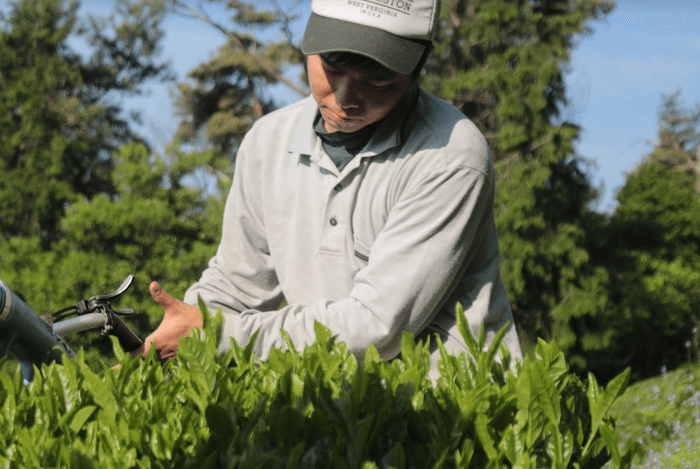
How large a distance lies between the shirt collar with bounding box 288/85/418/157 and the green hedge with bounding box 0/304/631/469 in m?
0.67

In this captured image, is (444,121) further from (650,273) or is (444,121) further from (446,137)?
(650,273)

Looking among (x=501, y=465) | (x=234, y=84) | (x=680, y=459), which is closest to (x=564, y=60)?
(x=680, y=459)

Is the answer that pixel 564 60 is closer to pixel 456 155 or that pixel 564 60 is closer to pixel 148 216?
pixel 148 216

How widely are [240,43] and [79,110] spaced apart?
A: 4.65 m

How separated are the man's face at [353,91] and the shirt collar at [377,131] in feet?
0.20

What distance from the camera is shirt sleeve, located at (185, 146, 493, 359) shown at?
208 cm

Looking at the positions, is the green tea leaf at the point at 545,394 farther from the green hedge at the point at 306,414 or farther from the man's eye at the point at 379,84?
the man's eye at the point at 379,84

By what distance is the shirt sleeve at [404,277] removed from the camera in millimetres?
2084

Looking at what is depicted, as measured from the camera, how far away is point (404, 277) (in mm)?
2088

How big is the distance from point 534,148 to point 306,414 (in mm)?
10670

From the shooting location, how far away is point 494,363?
1918mm

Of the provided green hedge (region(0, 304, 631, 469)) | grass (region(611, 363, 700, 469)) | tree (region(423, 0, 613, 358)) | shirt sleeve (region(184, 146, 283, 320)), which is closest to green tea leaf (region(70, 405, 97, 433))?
green hedge (region(0, 304, 631, 469))

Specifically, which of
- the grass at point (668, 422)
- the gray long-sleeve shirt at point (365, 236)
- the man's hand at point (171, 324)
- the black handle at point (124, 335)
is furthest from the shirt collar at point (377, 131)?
the grass at point (668, 422)

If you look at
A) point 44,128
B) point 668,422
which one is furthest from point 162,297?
point 44,128
